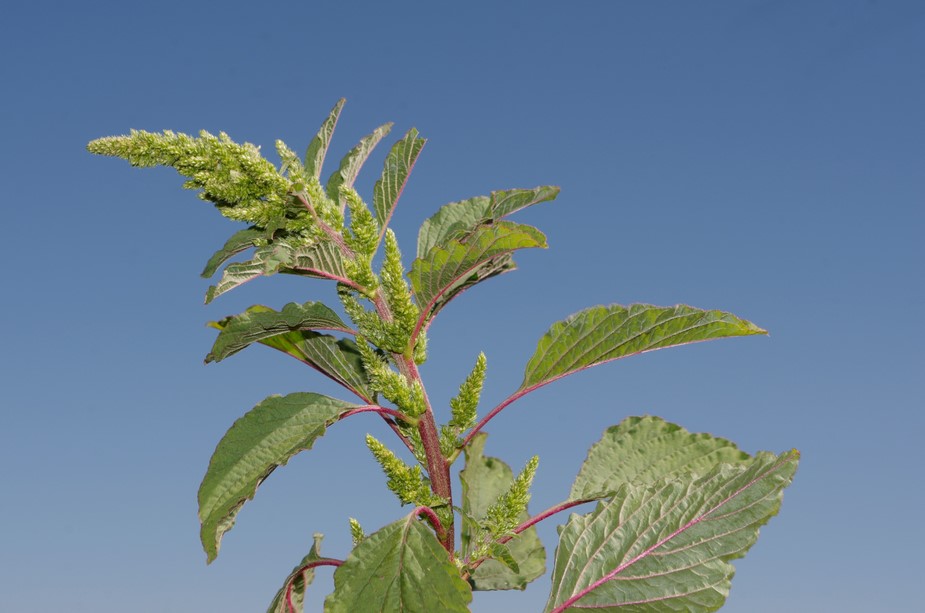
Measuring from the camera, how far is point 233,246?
315cm

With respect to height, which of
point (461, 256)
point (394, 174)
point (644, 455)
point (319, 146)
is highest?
point (319, 146)

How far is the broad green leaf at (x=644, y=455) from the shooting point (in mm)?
3330

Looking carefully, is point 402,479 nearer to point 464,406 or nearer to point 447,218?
point 464,406

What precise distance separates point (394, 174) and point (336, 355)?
0.74 m

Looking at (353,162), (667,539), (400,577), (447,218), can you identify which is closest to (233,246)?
(353,162)

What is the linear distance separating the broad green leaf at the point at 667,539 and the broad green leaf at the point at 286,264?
1.27 m

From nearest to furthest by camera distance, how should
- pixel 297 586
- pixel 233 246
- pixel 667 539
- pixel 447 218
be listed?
1. pixel 667 539
2. pixel 233 246
3. pixel 447 218
4. pixel 297 586

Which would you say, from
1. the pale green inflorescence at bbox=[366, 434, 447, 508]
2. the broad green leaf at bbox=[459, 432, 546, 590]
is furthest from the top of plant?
the broad green leaf at bbox=[459, 432, 546, 590]

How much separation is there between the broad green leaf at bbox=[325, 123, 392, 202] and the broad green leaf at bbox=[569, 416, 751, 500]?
4.81 ft

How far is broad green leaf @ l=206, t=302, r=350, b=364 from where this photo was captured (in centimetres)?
284

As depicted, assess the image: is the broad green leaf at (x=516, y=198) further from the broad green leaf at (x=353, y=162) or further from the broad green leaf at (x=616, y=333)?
the broad green leaf at (x=353, y=162)

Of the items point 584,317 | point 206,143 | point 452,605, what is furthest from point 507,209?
point 452,605

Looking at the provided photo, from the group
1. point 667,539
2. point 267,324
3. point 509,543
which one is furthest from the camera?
point 509,543

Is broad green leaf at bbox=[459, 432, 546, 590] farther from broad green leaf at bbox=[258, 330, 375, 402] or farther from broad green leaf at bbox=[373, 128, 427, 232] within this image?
broad green leaf at bbox=[373, 128, 427, 232]
